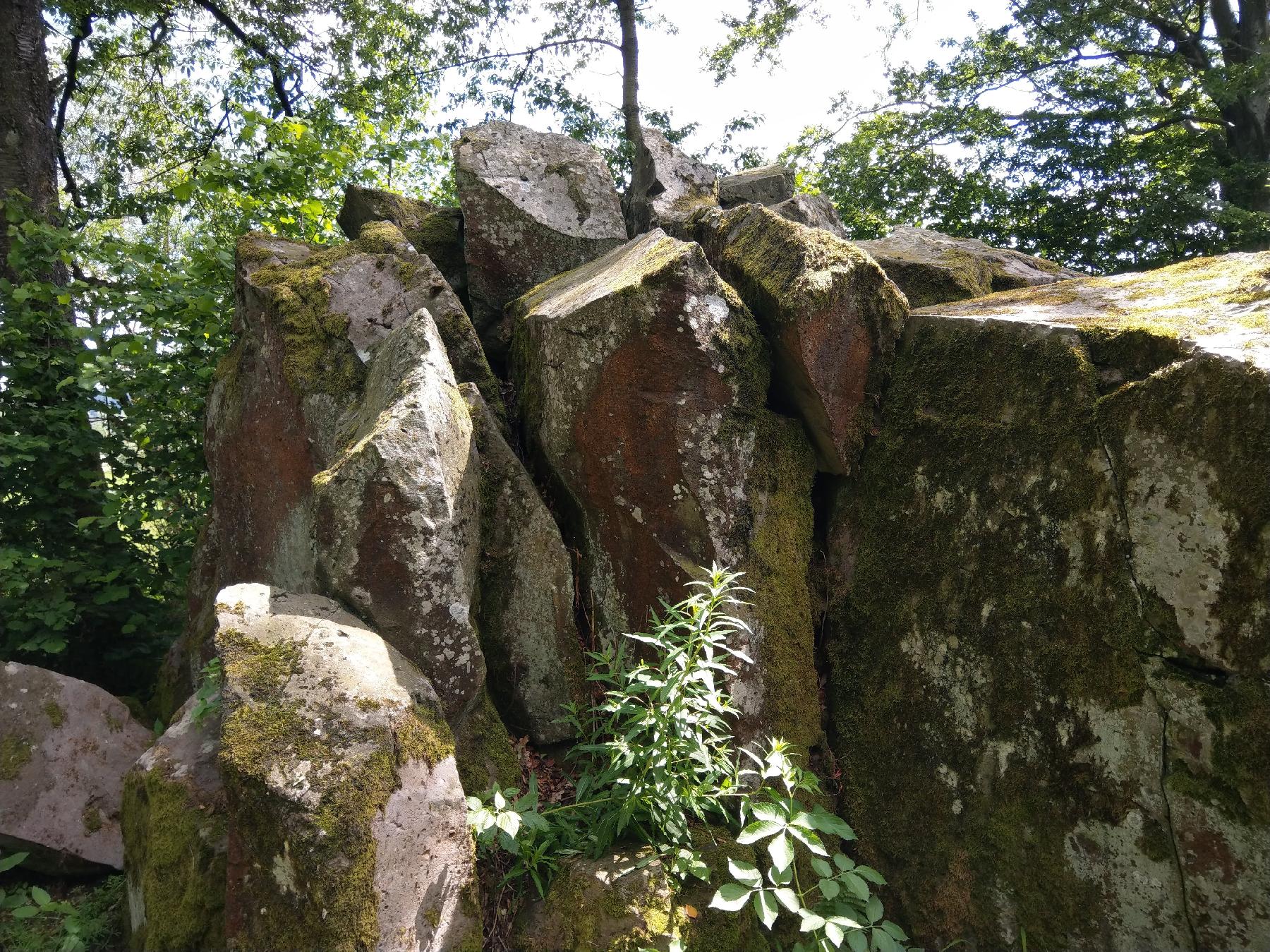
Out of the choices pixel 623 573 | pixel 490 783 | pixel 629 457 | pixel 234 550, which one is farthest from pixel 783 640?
pixel 234 550

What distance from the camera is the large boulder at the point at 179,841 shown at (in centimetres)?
316

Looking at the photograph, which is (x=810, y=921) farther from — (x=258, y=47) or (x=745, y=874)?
(x=258, y=47)

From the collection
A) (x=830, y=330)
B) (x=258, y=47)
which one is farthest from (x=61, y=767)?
(x=258, y=47)

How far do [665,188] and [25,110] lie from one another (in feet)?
19.9

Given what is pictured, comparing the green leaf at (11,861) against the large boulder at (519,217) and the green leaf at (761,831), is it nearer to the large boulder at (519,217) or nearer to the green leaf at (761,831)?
the green leaf at (761,831)

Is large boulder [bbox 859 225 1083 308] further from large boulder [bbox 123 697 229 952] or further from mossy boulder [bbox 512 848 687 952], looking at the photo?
large boulder [bbox 123 697 229 952]

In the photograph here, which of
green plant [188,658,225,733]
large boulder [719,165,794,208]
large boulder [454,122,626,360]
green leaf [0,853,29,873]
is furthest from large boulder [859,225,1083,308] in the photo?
green leaf [0,853,29,873]

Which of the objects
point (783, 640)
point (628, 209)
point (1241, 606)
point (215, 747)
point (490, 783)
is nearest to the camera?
point (1241, 606)

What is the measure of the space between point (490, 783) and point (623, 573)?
120 centimetres

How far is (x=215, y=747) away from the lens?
3504mm

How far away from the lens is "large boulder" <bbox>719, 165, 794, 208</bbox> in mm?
7277

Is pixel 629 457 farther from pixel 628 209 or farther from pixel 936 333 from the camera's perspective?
pixel 628 209

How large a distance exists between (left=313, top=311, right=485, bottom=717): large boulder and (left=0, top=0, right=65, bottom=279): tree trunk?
572 cm

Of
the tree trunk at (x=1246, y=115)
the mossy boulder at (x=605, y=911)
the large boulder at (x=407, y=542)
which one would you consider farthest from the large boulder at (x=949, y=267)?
the tree trunk at (x=1246, y=115)
